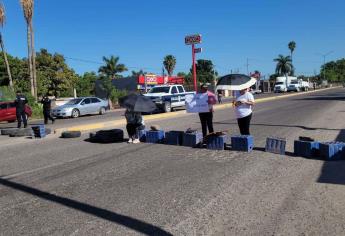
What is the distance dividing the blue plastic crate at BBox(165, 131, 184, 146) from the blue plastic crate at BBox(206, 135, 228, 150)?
122 centimetres

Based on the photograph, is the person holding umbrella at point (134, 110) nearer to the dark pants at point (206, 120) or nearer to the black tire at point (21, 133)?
the dark pants at point (206, 120)

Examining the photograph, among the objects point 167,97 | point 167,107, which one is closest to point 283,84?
point 167,97

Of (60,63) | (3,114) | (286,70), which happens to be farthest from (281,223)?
(286,70)

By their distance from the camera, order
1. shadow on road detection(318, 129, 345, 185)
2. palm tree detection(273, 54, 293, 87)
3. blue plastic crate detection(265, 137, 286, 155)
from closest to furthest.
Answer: shadow on road detection(318, 129, 345, 185) < blue plastic crate detection(265, 137, 286, 155) < palm tree detection(273, 54, 293, 87)

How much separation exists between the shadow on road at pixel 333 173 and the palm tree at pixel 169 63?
9890 cm

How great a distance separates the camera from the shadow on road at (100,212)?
5.50 meters

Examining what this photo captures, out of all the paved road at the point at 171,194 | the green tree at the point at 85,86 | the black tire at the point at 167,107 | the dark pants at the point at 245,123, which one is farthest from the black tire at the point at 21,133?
the green tree at the point at 85,86

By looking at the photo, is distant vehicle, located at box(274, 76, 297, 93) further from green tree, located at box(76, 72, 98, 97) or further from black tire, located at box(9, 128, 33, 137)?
black tire, located at box(9, 128, 33, 137)

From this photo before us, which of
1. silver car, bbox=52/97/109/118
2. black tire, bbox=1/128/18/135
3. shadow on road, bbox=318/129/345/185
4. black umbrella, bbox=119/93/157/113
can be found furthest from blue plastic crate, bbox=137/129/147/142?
silver car, bbox=52/97/109/118

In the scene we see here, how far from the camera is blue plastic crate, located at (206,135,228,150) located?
11.7 meters

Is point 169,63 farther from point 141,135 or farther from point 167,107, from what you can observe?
point 141,135

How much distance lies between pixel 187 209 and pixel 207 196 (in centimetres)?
77

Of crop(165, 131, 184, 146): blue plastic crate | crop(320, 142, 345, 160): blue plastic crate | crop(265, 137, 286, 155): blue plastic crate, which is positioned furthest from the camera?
crop(165, 131, 184, 146): blue plastic crate

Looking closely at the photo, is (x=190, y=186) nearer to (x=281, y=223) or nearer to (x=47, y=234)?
(x=281, y=223)
